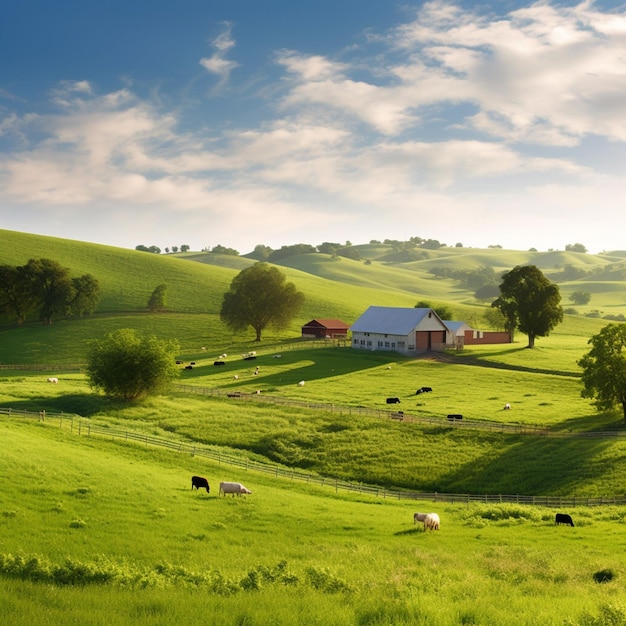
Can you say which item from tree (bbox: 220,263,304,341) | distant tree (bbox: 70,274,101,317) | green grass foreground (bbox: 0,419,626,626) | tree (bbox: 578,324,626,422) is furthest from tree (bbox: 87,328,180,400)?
distant tree (bbox: 70,274,101,317)

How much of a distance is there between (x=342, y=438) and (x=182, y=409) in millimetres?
18578

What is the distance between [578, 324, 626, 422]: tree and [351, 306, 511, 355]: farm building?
4282 centimetres

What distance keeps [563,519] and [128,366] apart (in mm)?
45368

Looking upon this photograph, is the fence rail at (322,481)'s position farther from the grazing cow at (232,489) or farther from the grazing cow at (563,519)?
the grazing cow at (232,489)

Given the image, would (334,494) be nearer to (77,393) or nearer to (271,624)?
(271,624)

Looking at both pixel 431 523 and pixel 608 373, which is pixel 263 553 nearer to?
pixel 431 523

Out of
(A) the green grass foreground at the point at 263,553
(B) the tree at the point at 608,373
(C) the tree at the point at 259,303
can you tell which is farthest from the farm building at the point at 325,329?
(A) the green grass foreground at the point at 263,553

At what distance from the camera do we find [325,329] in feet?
391

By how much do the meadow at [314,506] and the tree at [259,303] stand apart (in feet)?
83.9

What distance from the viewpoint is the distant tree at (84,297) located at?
127312mm

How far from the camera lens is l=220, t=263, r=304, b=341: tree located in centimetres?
11712

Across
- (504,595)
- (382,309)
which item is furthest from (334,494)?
(382,309)

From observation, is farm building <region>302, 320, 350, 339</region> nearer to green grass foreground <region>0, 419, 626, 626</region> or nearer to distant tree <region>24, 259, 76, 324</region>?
distant tree <region>24, 259, 76, 324</region>

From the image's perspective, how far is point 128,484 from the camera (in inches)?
1278
